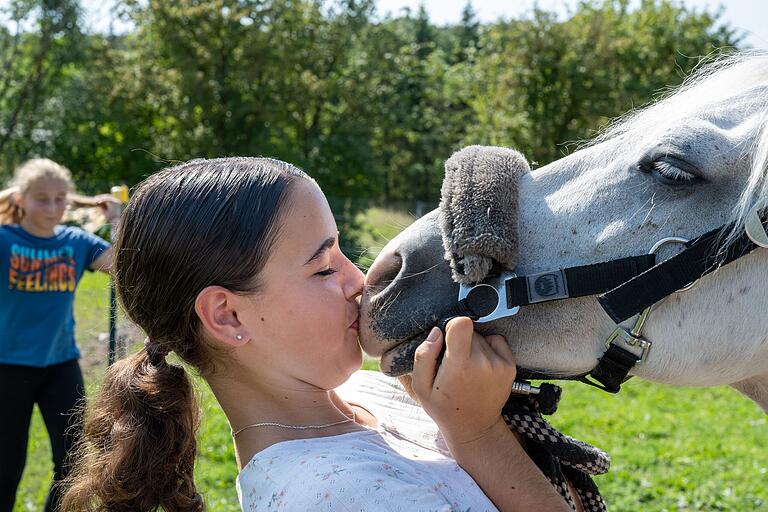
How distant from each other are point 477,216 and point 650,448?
15.8 ft

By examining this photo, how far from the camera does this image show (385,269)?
165 cm

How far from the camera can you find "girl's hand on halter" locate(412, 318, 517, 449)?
137cm

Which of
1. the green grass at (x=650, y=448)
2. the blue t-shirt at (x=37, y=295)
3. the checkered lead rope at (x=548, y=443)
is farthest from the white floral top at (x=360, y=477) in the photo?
the blue t-shirt at (x=37, y=295)

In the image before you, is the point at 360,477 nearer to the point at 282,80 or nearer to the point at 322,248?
the point at 322,248

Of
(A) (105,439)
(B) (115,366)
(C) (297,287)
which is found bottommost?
(A) (105,439)

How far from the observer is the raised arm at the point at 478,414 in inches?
53.7

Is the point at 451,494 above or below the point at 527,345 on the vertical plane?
below

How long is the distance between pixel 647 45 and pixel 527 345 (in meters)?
20.5

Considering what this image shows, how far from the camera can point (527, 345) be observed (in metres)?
1.60

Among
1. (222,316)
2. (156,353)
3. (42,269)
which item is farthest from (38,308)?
(222,316)

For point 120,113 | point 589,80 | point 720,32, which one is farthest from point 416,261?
point 720,32

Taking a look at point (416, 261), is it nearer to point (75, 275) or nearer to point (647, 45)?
point (75, 275)

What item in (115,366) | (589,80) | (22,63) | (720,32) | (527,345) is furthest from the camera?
(720,32)

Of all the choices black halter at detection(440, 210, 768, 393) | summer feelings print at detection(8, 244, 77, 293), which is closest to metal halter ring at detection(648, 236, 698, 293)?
black halter at detection(440, 210, 768, 393)
